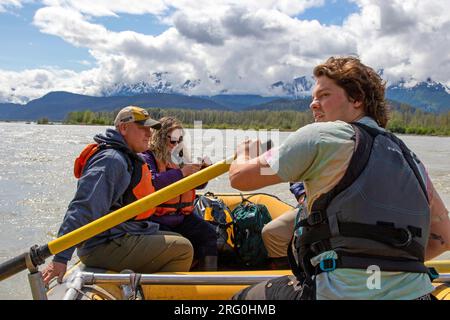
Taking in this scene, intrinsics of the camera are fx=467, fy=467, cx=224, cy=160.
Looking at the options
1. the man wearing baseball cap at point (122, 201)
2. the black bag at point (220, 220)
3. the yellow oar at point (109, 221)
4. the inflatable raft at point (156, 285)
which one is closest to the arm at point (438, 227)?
the inflatable raft at point (156, 285)

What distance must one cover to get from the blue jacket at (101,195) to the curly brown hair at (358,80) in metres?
1.55

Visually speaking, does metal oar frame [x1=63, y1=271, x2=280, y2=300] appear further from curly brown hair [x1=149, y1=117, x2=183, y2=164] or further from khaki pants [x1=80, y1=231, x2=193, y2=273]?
curly brown hair [x1=149, y1=117, x2=183, y2=164]

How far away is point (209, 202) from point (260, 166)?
307 cm

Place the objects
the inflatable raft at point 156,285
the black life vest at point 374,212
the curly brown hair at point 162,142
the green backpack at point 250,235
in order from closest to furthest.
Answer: the black life vest at point 374,212 < the inflatable raft at point 156,285 < the curly brown hair at point 162,142 < the green backpack at point 250,235

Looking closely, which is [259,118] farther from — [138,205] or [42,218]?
[138,205]

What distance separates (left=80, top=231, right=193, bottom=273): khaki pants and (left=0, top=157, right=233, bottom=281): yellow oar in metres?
0.87

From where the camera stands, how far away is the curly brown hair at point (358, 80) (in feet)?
5.57

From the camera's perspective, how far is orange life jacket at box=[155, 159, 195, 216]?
3.73 m

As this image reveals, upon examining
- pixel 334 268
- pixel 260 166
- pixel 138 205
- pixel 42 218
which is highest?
pixel 260 166

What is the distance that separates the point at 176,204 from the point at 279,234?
0.88m

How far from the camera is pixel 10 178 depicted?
14.4 metres

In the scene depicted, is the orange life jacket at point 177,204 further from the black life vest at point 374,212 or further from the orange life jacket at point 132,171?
the black life vest at point 374,212
